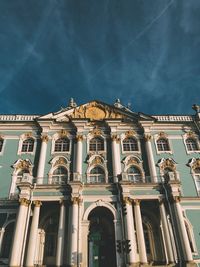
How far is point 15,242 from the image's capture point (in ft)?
54.6

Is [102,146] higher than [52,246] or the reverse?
higher

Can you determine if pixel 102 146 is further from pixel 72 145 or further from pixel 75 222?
pixel 75 222

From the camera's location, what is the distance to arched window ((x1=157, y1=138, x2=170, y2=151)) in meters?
25.1

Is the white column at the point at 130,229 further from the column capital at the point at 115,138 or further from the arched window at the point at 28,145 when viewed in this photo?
the arched window at the point at 28,145

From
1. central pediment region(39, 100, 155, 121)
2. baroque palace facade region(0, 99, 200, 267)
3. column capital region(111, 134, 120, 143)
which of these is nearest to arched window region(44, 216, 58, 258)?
baroque palace facade region(0, 99, 200, 267)

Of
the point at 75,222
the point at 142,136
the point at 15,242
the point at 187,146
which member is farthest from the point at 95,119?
the point at 15,242

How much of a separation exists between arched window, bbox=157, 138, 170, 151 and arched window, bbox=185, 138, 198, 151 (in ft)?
7.37

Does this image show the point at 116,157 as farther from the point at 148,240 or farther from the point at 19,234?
the point at 19,234

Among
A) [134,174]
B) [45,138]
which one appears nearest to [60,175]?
[45,138]

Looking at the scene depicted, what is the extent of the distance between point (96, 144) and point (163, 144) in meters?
7.25

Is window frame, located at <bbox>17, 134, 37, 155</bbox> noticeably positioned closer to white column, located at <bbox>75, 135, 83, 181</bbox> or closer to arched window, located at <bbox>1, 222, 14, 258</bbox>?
white column, located at <bbox>75, 135, 83, 181</bbox>

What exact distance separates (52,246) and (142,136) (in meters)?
13.9

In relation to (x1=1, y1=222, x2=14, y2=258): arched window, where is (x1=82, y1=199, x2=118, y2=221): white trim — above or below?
above

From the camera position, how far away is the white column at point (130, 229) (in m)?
16.2
